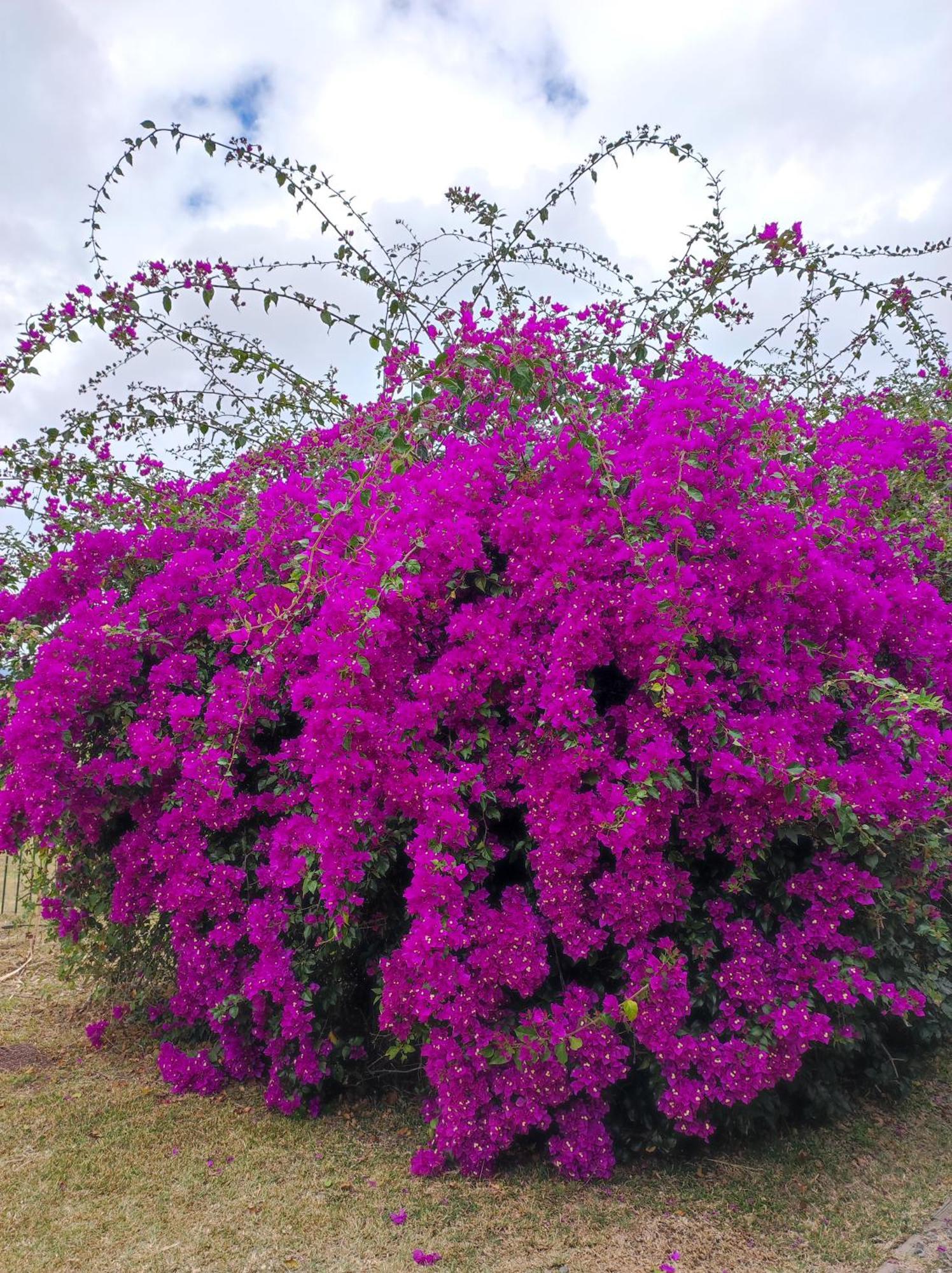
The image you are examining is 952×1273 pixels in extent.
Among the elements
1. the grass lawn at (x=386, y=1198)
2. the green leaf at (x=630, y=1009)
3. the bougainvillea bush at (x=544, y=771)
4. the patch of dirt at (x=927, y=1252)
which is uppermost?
the bougainvillea bush at (x=544, y=771)

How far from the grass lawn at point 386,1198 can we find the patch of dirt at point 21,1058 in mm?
395

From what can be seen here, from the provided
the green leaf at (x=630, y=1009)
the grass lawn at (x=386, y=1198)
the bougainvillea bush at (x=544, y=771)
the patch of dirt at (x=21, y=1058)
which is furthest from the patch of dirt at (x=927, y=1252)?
the patch of dirt at (x=21, y=1058)

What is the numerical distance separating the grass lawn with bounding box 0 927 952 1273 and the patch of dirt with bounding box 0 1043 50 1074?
Answer: 395 millimetres

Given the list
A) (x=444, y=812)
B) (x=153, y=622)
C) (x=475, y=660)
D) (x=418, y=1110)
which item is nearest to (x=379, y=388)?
(x=153, y=622)

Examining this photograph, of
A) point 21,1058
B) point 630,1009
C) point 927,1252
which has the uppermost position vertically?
point 630,1009

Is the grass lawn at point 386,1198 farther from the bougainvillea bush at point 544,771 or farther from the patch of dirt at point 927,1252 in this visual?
the bougainvillea bush at point 544,771

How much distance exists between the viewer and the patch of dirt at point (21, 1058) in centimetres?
402

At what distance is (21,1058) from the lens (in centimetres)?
413

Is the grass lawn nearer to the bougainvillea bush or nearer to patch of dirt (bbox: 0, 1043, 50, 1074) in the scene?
the bougainvillea bush

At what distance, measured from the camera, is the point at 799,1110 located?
336cm

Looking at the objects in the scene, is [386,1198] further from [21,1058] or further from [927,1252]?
[21,1058]

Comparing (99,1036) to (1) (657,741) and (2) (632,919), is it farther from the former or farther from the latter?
(1) (657,741)

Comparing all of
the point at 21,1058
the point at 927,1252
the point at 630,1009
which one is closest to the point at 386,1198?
the point at 630,1009

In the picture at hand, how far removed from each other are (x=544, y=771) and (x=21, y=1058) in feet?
9.73
